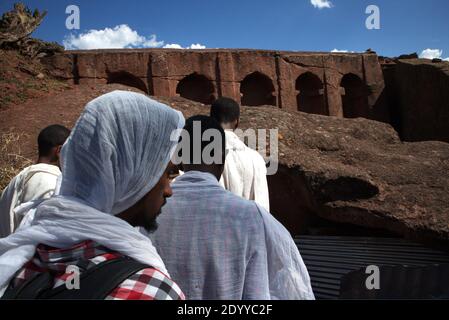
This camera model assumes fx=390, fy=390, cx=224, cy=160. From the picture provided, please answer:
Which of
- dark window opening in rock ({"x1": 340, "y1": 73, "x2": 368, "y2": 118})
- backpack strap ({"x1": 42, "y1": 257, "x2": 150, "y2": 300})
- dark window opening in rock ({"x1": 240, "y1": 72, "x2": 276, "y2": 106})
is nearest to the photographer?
backpack strap ({"x1": 42, "y1": 257, "x2": 150, "y2": 300})

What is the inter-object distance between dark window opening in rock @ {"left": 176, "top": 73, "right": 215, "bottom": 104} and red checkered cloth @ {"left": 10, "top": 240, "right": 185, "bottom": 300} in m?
15.2

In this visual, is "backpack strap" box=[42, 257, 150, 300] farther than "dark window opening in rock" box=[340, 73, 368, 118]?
No

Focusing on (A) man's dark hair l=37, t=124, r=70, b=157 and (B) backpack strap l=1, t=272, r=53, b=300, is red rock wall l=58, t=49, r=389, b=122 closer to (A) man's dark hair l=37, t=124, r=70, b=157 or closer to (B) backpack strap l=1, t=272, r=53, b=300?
(A) man's dark hair l=37, t=124, r=70, b=157

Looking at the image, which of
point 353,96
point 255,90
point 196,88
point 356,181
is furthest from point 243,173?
point 353,96

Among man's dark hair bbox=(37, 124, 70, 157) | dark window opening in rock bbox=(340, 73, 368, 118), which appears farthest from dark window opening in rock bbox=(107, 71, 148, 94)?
man's dark hair bbox=(37, 124, 70, 157)

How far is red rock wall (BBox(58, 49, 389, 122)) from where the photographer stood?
14367mm

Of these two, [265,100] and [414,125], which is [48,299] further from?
[265,100]

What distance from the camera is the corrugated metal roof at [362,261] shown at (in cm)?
413

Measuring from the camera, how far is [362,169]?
495 cm

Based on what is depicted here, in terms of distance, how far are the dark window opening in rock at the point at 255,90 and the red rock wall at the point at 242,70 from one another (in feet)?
0.14

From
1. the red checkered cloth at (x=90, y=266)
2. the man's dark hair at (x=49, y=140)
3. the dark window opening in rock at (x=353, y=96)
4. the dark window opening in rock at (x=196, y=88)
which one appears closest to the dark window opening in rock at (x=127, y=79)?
the dark window opening in rock at (x=196, y=88)

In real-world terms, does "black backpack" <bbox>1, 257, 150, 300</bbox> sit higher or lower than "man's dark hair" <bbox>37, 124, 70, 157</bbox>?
lower

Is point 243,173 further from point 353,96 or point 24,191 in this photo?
point 353,96

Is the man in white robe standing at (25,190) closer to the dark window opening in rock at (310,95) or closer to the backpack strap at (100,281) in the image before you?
the backpack strap at (100,281)
